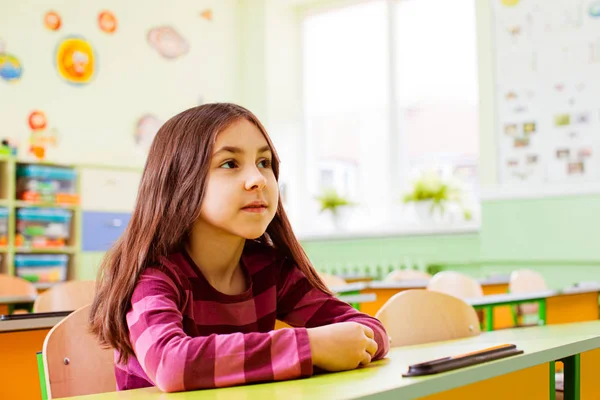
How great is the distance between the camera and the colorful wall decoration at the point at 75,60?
233 inches

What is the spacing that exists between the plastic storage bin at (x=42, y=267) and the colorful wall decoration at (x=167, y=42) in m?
2.23

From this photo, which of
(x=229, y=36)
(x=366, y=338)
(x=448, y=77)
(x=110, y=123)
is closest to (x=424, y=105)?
(x=448, y=77)

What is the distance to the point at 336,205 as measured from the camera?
6.74 m

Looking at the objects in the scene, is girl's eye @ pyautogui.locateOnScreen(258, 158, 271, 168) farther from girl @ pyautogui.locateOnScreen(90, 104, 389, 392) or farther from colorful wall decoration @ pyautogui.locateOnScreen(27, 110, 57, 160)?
colorful wall decoration @ pyautogui.locateOnScreen(27, 110, 57, 160)

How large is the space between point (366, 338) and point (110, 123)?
18.0ft

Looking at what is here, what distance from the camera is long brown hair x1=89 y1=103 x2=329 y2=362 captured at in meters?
1.12

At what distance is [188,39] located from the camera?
6930 mm

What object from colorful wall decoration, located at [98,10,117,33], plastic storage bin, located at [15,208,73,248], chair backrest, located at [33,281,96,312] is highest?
colorful wall decoration, located at [98,10,117,33]

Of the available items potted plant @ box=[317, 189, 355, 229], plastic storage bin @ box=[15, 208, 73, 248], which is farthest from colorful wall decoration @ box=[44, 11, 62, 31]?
potted plant @ box=[317, 189, 355, 229]

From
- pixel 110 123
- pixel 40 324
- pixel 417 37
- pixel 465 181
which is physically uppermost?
pixel 417 37

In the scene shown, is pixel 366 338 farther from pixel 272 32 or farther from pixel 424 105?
pixel 272 32

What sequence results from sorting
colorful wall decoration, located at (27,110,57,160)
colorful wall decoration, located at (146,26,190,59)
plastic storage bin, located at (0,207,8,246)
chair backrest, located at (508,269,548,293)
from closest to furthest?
chair backrest, located at (508,269,548,293)
plastic storage bin, located at (0,207,8,246)
colorful wall decoration, located at (27,110,57,160)
colorful wall decoration, located at (146,26,190,59)

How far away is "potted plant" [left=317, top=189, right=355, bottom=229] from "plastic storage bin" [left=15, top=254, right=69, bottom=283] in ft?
7.86

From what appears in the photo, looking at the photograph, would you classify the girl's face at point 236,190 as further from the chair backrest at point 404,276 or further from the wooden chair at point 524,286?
the chair backrest at point 404,276
